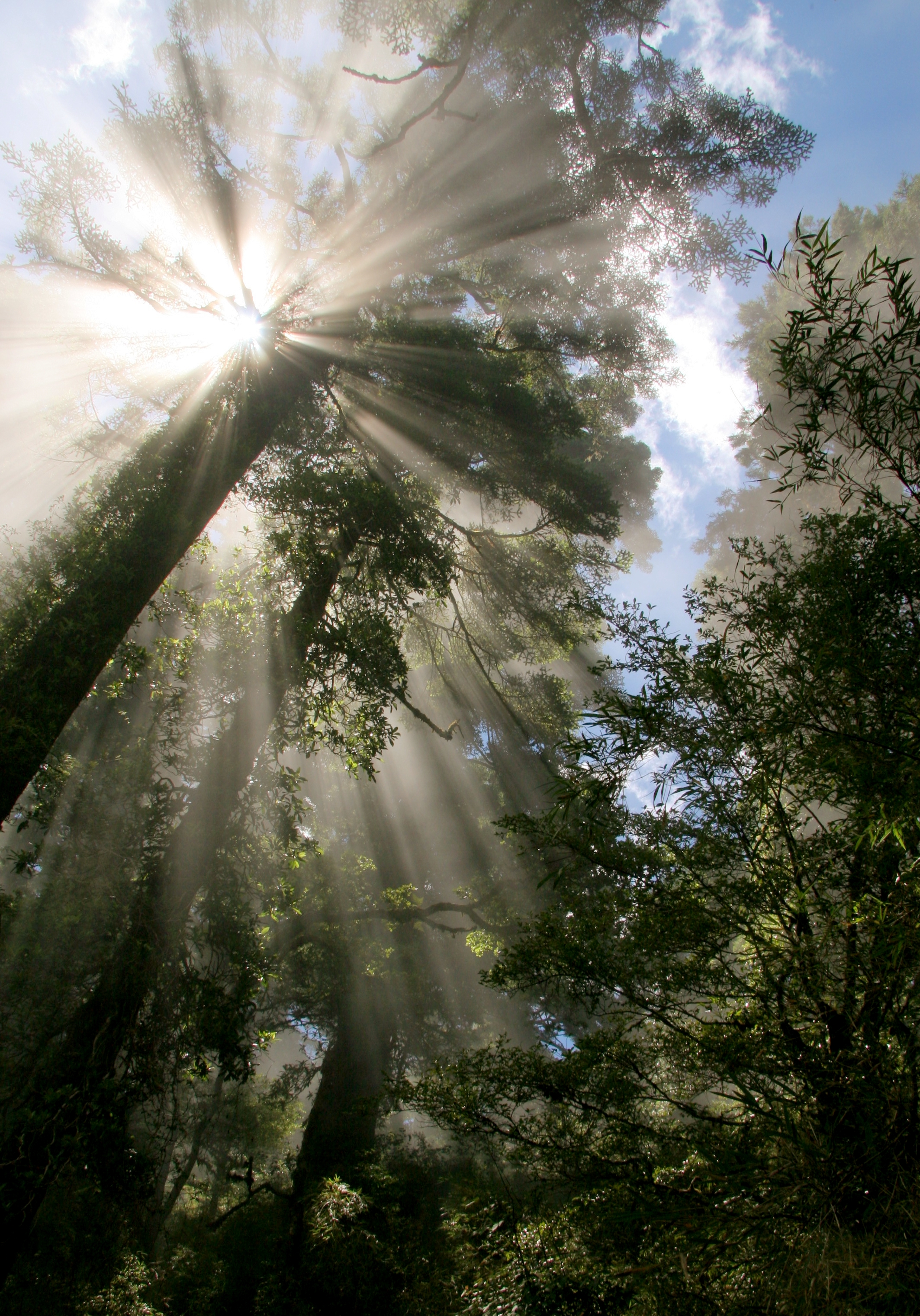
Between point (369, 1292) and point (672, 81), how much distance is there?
17666 millimetres

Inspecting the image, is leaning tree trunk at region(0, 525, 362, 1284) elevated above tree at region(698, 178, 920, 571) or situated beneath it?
situated beneath

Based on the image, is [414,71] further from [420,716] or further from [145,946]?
[145,946]

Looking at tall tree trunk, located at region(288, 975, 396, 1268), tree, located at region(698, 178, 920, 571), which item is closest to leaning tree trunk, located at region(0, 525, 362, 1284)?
tall tree trunk, located at region(288, 975, 396, 1268)

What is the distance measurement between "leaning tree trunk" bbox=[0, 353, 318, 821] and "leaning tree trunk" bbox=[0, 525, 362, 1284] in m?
1.35

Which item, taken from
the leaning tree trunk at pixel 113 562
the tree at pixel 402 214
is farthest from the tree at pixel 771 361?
the leaning tree trunk at pixel 113 562

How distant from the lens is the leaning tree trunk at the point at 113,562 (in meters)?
4.41

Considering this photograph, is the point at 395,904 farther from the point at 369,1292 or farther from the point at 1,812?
the point at 1,812

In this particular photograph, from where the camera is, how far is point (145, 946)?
4754 millimetres

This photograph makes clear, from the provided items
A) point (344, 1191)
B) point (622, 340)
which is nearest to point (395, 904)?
point (344, 1191)

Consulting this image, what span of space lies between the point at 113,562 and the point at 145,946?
3.27m

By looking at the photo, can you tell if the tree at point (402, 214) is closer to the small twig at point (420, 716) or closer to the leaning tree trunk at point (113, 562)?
the leaning tree trunk at point (113, 562)

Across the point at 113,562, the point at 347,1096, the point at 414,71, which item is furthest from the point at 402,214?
the point at 347,1096

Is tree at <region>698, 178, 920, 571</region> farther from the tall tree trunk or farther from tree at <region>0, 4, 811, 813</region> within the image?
the tall tree trunk

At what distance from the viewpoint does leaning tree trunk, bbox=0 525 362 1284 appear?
3750mm
